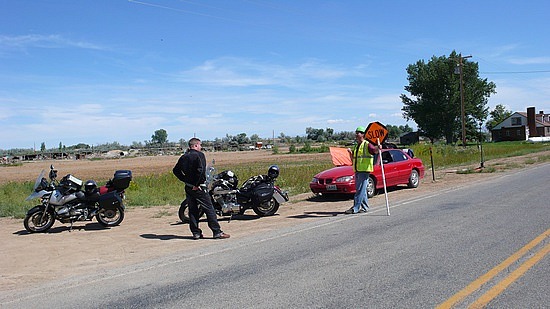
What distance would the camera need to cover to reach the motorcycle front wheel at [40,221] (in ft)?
34.1

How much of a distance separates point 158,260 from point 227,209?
11.9 feet

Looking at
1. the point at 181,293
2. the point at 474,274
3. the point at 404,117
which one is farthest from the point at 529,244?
the point at 404,117

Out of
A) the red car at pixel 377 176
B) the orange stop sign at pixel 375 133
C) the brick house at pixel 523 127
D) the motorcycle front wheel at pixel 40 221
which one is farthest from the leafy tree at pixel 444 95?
the motorcycle front wheel at pixel 40 221

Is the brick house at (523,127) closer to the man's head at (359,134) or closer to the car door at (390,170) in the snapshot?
the car door at (390,170)

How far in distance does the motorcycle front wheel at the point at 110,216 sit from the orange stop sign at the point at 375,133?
5.95m

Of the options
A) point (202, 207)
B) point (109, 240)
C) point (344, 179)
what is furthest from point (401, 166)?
point (109, 240)

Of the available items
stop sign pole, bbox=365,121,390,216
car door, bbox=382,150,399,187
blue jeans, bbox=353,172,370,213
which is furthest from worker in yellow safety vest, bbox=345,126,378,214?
car door, bbox=382,150,399,187

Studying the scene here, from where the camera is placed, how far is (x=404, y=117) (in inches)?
3455

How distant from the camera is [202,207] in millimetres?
9211

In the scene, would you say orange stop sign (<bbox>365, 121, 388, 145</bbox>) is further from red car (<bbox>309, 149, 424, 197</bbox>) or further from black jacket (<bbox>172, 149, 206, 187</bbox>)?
black jacket (<bbox>172, 149, 206, 187</bbox>)

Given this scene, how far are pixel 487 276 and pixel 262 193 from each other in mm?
6312

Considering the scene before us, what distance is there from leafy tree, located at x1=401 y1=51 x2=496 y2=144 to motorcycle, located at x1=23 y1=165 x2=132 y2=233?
76.3 metres

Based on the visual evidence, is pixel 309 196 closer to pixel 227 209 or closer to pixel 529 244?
pixel 227 209

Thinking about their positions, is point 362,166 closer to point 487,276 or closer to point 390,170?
point 390,170
